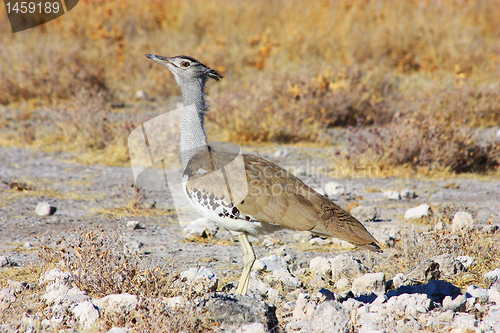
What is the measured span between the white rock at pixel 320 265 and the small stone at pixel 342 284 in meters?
0.21

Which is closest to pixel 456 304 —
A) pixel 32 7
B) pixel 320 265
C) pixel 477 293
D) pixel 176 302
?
pixel 477 293

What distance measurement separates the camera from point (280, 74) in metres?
9.32

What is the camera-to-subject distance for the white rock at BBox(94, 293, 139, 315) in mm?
2963

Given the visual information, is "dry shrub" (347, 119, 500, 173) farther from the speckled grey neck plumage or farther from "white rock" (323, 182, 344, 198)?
the speckled grey neck plumage

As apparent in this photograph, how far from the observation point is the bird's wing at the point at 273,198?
326 cm

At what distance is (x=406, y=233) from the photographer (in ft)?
13.2

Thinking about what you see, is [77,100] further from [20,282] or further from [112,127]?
[20,282]

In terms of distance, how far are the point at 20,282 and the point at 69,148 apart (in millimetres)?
4259

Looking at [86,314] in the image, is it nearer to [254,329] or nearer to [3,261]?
[254,329]

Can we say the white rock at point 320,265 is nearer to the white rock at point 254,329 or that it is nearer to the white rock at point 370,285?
the white rock at point 370,285

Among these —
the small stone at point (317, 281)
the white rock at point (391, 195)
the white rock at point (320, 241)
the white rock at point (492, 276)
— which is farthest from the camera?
the white rock at point (391, 195)

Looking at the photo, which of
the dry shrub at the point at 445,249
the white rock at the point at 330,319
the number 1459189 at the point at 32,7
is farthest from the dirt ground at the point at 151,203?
the number 1459189 at the point at 32,7

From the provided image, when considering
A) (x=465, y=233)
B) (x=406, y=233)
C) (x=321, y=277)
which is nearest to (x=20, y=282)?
(x=321, y=277)

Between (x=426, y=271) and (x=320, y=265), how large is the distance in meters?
0.81
